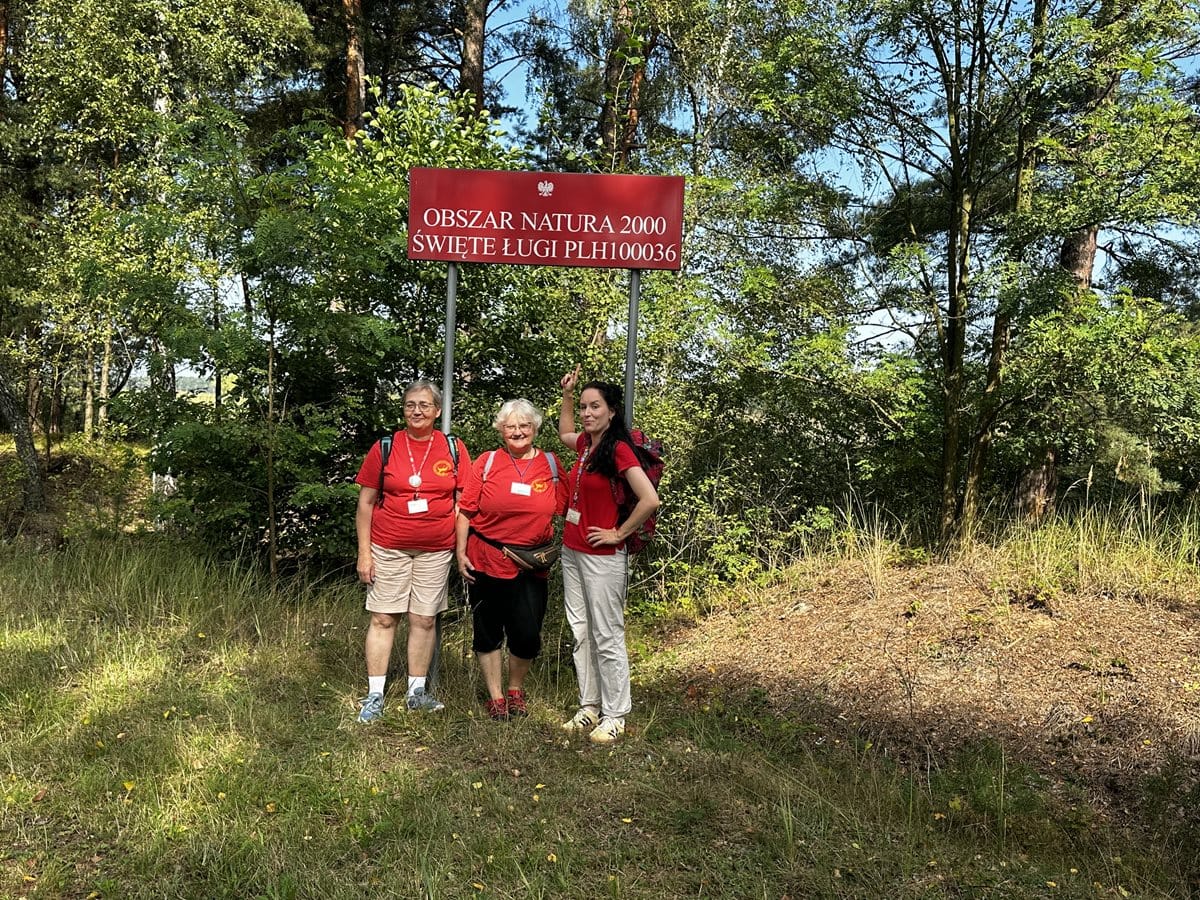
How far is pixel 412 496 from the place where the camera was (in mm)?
4328

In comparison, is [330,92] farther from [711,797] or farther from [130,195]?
[711,797]

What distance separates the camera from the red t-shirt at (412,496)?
4.32 m

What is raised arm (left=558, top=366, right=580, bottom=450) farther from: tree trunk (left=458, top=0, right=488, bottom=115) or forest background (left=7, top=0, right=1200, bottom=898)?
tree trunk (left=458, top=0, right=488, bottom=115)

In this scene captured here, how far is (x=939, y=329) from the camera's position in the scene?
23.0 ft

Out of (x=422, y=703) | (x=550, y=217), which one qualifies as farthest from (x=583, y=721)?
(x=550, y=217)

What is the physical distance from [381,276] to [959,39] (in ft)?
15.5

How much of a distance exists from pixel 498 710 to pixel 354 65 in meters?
12.2

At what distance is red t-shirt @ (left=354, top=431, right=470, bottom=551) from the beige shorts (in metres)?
0.06

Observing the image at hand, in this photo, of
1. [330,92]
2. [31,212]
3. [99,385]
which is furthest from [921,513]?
[99,385]

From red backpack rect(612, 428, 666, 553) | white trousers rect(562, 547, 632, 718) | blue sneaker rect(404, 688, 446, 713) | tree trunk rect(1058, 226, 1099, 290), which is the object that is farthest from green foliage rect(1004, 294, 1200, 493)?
blue sneaker rect(404, 688, 446, 713)

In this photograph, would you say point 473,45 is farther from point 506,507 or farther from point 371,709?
point 371,709

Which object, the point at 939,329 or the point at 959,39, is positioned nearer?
the point at 959,39

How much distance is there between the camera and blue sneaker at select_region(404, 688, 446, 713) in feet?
14.6

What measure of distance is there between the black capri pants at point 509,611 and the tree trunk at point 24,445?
6.75 m
